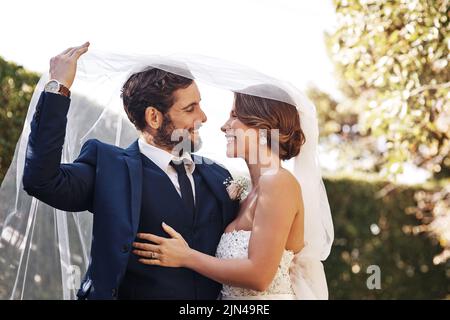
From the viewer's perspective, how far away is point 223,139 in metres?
3.42

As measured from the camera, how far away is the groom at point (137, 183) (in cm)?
272

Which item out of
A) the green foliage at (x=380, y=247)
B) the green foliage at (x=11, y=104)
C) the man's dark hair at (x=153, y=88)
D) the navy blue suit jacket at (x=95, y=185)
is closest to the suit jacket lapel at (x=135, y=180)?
the navy blue suit jacket at (x=95, y=185)

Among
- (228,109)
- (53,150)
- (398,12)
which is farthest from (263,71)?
(398,12)

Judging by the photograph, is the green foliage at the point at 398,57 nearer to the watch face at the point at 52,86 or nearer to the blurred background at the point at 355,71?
the blurred background at the point at 355,71

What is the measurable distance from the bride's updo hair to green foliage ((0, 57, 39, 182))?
2.58m

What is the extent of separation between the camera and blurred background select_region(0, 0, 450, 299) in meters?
4.31

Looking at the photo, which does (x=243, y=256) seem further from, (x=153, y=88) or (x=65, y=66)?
(x=65, y=66)

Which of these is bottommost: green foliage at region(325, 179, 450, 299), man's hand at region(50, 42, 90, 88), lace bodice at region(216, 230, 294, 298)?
green foliage at region(325, 179, 450, 299)

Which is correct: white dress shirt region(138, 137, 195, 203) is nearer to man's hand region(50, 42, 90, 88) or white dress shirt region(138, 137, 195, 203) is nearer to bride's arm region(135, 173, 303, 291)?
bride's arm region(135, 173, 303, 291)

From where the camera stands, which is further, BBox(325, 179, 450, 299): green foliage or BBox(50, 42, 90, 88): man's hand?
BBox(325, 179, 450, 299): green foliage

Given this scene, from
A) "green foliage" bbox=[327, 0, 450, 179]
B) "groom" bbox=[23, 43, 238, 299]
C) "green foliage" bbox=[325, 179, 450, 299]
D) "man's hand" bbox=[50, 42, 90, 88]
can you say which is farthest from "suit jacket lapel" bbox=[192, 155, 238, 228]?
"green foliage" bbox=[325, 179, 450, 299]

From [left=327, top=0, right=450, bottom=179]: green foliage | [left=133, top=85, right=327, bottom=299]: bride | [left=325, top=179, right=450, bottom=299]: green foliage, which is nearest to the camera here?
[left=133, top=85, right=327, bottom=299]: bride

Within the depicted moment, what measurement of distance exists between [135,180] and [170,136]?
0.33 meters

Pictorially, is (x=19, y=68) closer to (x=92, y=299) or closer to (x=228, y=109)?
(x=228, y=109)
